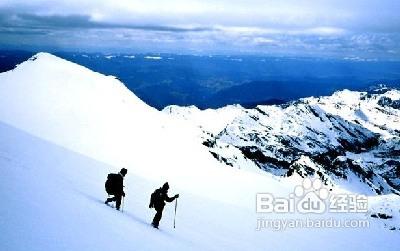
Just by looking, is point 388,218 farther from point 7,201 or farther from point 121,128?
point 7,201

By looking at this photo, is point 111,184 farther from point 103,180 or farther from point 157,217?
point 103,180

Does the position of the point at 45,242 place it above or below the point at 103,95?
below

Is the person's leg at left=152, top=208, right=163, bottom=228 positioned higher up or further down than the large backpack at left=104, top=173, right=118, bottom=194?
further down

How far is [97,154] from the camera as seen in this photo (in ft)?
125

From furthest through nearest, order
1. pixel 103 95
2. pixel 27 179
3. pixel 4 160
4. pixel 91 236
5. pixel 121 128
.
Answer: pixel 103 95
pixel 121 128
pixel 4 160
pixel 27 179
pixel 91 236

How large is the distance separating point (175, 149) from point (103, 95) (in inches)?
516

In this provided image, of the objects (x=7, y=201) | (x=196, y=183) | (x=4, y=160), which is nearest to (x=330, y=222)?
(x=196, y=183)

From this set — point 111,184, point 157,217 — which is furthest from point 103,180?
point 157,217

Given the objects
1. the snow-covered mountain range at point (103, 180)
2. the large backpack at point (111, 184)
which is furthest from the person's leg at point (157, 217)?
the large backpack at point (111, 184)

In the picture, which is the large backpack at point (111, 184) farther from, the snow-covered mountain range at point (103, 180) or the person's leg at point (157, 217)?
the person's leg at point (157, 217)

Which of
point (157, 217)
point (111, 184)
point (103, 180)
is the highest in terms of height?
point (103, 180)

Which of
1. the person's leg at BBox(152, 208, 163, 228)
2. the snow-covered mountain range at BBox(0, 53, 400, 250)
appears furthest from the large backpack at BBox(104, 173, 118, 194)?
the person's leg at BBox(152, 208, 163, 228)

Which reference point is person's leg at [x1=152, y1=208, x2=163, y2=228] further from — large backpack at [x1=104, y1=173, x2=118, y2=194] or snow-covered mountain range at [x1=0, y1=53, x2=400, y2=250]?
large backpack at [x1=104, y1=173, x2=118, y2=194]

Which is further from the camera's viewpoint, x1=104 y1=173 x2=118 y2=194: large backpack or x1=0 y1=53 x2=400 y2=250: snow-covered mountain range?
x1=104 y1=173 x2=118 y2=194: large backpack
